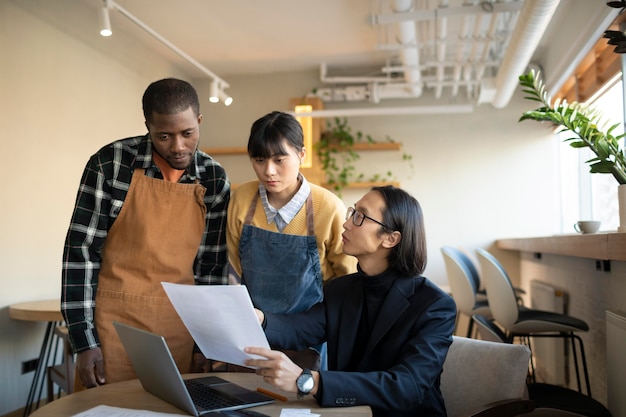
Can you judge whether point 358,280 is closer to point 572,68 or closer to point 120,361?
point 120,361

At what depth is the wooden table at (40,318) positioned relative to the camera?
338 cm

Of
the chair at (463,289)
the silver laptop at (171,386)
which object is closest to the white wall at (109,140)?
the chair at (463,289)

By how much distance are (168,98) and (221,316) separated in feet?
2.39

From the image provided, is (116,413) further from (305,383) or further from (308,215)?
(308,215)

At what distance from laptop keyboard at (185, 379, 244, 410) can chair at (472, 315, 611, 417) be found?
3.02ft

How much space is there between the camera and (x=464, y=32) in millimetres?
4676

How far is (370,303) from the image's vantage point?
160 centimetres

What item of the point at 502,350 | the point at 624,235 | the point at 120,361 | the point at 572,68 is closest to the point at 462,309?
the point at 572,68

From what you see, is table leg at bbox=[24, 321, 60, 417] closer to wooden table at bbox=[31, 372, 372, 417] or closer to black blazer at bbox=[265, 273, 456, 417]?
wooden table at bbox=[31, 372, 372, 417]

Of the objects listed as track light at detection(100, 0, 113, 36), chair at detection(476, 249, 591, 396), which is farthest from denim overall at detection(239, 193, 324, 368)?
track light at detection(100, 0, 113, 36)

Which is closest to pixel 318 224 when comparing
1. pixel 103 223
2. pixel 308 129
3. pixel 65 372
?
pixel 103 223

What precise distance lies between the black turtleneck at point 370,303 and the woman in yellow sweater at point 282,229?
19 centimetres

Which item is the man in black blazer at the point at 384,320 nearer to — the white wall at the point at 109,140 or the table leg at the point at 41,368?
the table leg at the point at 41,368

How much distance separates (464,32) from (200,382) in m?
3.97
